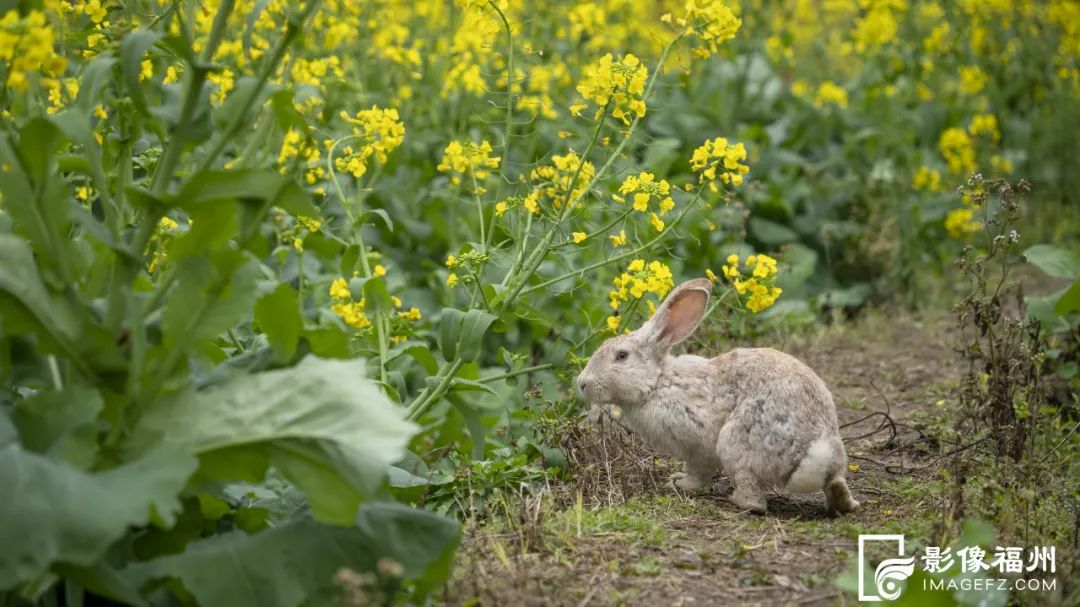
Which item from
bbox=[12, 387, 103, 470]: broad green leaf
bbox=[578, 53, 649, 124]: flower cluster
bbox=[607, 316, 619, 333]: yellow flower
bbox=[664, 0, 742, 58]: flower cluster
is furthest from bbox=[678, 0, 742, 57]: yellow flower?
bbox=[12, 387, 103, 470]: broad green leaf

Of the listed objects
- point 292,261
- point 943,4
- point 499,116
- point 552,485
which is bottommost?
point 552,485

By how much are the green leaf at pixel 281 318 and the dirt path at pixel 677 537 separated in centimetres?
83

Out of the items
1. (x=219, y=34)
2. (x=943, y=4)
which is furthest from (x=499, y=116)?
(x=219, y=34)

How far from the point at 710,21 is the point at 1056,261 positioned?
226 centimetres

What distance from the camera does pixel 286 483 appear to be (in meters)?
4.10

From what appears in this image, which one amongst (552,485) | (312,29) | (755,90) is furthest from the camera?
(755,90)

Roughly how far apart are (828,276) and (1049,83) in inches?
86.8

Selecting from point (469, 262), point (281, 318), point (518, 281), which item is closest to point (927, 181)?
point (518, 281)

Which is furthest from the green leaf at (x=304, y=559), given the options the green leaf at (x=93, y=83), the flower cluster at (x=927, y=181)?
the flower cluster at (x=927, y=181)

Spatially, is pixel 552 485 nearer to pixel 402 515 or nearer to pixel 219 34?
pixel 402 515

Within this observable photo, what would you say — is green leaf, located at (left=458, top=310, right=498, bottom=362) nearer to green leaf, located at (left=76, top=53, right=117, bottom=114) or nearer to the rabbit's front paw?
the rabbit's front paw

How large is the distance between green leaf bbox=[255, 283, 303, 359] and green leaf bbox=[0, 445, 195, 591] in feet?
2.21

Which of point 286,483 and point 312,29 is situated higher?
point 312,29

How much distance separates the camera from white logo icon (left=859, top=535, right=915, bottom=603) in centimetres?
358
